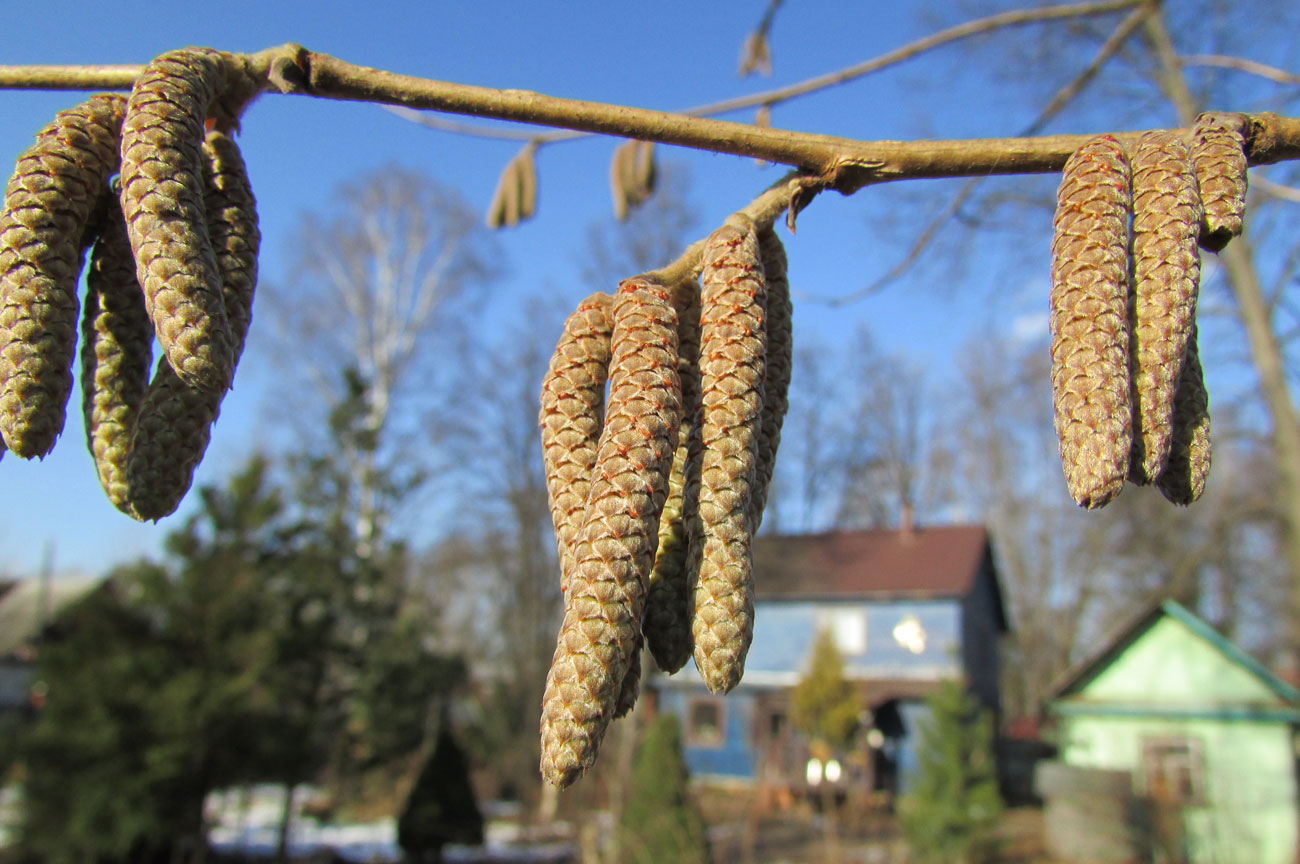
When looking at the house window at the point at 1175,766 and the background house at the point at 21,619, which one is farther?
the background house at the point at 21,619

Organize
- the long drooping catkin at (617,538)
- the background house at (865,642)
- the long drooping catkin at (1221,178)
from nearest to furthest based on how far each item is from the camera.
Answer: the long drooping catkin at (617,538) → the long drooping catkin at (1221,178) → the background house at (865,642)

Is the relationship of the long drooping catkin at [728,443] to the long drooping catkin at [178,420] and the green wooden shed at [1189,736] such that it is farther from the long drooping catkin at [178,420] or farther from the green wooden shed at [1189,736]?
the green wooden shed at [1189,736]

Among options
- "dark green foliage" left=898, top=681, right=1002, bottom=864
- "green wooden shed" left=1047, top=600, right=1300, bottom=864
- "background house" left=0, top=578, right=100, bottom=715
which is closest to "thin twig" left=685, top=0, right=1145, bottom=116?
"dark green foliage" left=898, top=681, right=1002, bottom=864

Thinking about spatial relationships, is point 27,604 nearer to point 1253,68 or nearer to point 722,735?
point 722,735

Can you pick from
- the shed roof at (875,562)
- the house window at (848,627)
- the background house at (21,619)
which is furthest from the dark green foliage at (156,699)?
the background house at (21,619)

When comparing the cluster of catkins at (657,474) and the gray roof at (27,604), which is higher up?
the gray roof at (27,604)

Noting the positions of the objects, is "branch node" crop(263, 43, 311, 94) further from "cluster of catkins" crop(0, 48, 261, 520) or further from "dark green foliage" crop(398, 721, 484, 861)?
"dark green foliage" crop(398, 721, 484, 861)

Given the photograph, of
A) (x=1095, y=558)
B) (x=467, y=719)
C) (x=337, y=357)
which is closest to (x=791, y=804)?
(x=467, y=719)

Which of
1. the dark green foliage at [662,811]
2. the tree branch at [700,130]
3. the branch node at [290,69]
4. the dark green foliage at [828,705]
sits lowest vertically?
the dark green foliage at [662,811]
